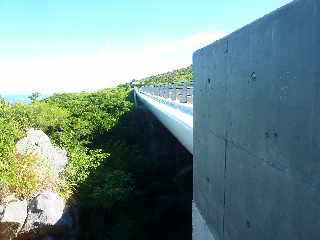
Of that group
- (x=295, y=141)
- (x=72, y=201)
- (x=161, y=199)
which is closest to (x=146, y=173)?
(x=161, y=199)

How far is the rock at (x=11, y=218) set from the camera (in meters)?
14.0

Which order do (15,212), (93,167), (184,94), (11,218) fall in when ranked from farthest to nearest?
(93,167) < (184,94) < (15,212) < (11,218)

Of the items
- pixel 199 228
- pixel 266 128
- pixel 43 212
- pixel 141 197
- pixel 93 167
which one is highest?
pixel 266 128

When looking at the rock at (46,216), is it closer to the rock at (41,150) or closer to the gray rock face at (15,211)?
the gray rock face at (15,211)

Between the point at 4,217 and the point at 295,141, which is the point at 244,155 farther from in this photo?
the point at 4,217

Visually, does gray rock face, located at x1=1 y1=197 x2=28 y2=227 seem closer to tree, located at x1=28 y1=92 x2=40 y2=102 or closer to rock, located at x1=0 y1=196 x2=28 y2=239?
rock, located at x1=0 y1=196 x2=28 y2=239

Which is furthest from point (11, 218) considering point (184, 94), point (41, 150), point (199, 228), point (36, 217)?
point (199, 228)

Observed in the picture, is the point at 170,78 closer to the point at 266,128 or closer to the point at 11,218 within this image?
the point at 11,218

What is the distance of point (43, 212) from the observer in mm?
14602

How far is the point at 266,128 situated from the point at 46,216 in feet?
40.2

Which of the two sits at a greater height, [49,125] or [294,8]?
[294,8]

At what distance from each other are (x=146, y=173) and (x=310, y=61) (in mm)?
20845

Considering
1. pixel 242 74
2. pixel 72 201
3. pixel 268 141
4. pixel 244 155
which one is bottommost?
pixel 72 201

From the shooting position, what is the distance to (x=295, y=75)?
9.73 ft
